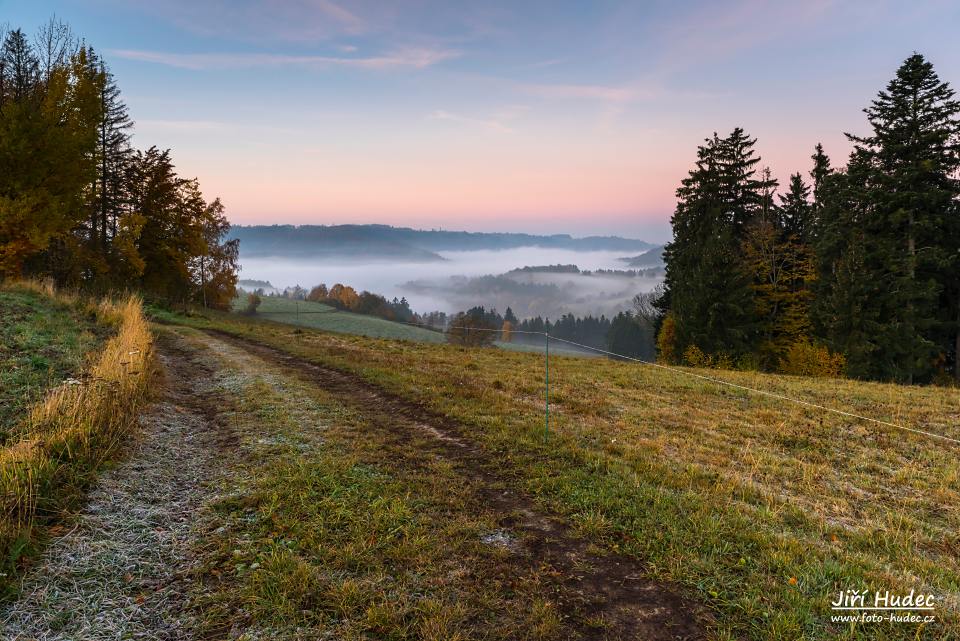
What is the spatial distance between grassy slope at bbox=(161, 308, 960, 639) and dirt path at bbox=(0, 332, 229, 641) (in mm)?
4080

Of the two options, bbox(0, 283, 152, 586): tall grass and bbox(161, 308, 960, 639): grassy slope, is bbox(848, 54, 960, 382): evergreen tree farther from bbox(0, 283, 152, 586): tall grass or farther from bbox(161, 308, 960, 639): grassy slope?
bbox(0, 283, 152, 586): tall grass

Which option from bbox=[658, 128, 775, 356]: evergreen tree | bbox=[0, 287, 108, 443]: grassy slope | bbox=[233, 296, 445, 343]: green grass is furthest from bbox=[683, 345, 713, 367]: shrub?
bbox=[0, 287, 108, 443]: grassy slope

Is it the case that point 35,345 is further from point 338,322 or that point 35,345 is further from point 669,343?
point 338,322

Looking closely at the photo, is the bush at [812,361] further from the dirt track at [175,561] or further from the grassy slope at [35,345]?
the grassy slope at [35,345]

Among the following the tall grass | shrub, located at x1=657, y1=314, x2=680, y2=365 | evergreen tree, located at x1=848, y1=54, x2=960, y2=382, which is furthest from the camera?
shrub, located at x1=657, y1=314, x2=680, y2=365

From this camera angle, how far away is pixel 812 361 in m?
31.3

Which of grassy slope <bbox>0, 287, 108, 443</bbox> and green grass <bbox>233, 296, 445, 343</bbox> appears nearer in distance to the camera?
grassy slope <bbox>0, 287, 108, 443</bbox>

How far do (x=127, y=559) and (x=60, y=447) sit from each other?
256 cm

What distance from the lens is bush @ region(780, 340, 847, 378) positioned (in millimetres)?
29797

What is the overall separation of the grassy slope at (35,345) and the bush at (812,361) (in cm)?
3691

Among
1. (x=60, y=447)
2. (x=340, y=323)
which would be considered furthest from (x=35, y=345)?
(x=340, y=323)

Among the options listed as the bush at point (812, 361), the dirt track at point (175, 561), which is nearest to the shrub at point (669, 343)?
the bush at point (812, 361)

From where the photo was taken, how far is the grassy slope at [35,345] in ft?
24.1

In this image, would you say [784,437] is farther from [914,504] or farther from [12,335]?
[12,335]
